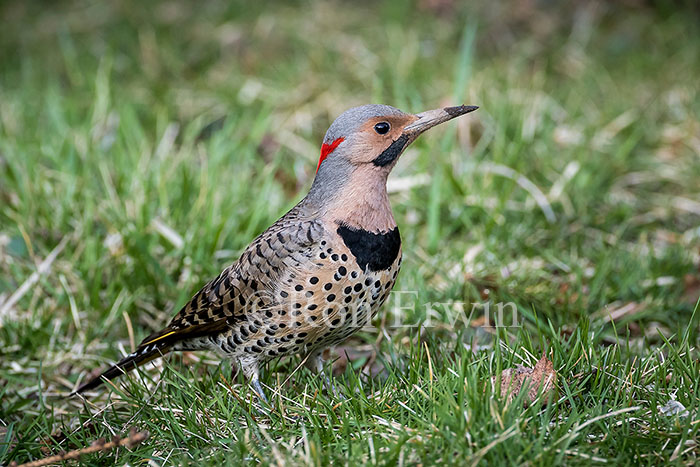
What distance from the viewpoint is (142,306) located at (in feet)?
15.6

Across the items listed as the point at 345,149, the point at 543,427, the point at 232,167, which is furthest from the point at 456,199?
the point at 543,427

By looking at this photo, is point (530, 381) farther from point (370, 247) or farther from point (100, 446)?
point (100, 446)

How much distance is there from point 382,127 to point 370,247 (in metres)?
0.55

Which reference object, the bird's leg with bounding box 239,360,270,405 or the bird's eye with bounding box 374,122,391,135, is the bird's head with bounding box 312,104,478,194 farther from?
the bird's leg with bounding box 239,360,270,405

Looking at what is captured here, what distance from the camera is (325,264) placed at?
11.6ft

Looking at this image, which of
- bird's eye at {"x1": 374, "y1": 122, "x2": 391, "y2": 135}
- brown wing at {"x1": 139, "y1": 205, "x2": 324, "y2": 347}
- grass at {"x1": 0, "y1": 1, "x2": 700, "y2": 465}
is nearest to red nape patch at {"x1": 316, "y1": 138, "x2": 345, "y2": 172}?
bird's eye at {"x1": 374, "y1": 122, "x2": 391, "y2": 135}

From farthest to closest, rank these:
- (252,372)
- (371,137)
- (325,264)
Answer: (252,372), (371,137), (325,264)

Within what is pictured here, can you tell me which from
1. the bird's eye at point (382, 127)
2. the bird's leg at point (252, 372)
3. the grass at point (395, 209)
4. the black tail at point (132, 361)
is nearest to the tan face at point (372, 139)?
the bird's eye at point (382, 127)

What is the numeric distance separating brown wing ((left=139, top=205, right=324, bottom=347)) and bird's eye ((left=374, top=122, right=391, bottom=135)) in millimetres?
494

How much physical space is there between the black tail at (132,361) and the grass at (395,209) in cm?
8

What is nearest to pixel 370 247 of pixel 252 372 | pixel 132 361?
pixel 252 372

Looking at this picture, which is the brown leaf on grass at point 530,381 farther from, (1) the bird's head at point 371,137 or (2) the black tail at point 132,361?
(2) the black tail at point 132,361

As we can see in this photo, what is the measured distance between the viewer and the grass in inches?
130

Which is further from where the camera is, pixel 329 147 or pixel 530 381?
pixel 329 147
